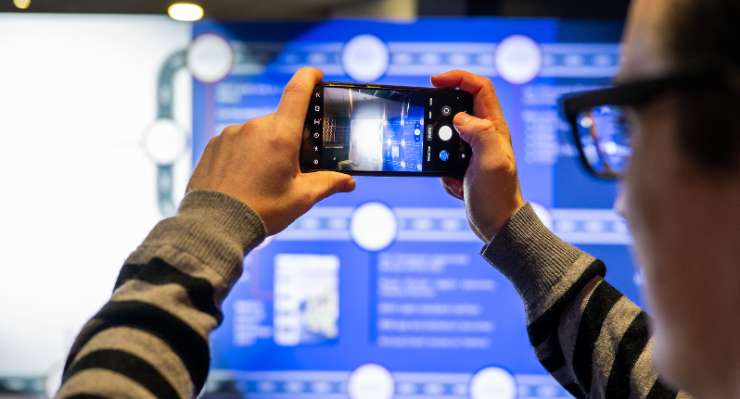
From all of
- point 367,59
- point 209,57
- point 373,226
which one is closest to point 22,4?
point 209,57

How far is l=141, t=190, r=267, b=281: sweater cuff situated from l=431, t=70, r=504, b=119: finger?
1.09 feet

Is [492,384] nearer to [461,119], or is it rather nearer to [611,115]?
[461,119]

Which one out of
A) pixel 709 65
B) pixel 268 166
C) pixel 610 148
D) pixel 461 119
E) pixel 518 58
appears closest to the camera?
pixel 709 65

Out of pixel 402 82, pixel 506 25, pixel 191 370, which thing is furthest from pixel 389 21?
pixel 191 370

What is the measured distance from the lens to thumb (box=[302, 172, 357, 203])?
539mm

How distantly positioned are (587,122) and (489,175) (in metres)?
0.19

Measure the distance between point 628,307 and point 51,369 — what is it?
4.11ft

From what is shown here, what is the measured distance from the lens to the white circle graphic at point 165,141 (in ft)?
3.52

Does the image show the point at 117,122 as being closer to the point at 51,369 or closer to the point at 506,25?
the point at 51,369

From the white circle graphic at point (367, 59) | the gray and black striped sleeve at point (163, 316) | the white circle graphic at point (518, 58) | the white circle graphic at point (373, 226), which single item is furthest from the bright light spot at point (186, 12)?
the gray and black striped sleeve at point (163, 316)

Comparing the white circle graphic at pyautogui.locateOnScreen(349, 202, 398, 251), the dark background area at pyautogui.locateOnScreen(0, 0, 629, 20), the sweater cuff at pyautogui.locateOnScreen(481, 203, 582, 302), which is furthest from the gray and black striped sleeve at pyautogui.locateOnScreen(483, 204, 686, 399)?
the dark background area at pyautogui.locateOnScreen(0, 0, 629, 20)

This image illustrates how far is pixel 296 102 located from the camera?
0.53 m

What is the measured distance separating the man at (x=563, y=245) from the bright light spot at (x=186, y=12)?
675mm

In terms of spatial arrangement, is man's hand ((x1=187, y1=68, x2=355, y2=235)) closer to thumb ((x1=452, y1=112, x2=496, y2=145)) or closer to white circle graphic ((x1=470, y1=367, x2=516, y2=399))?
thumb ((x1=452, y1=112, x2=496, y2=145))
